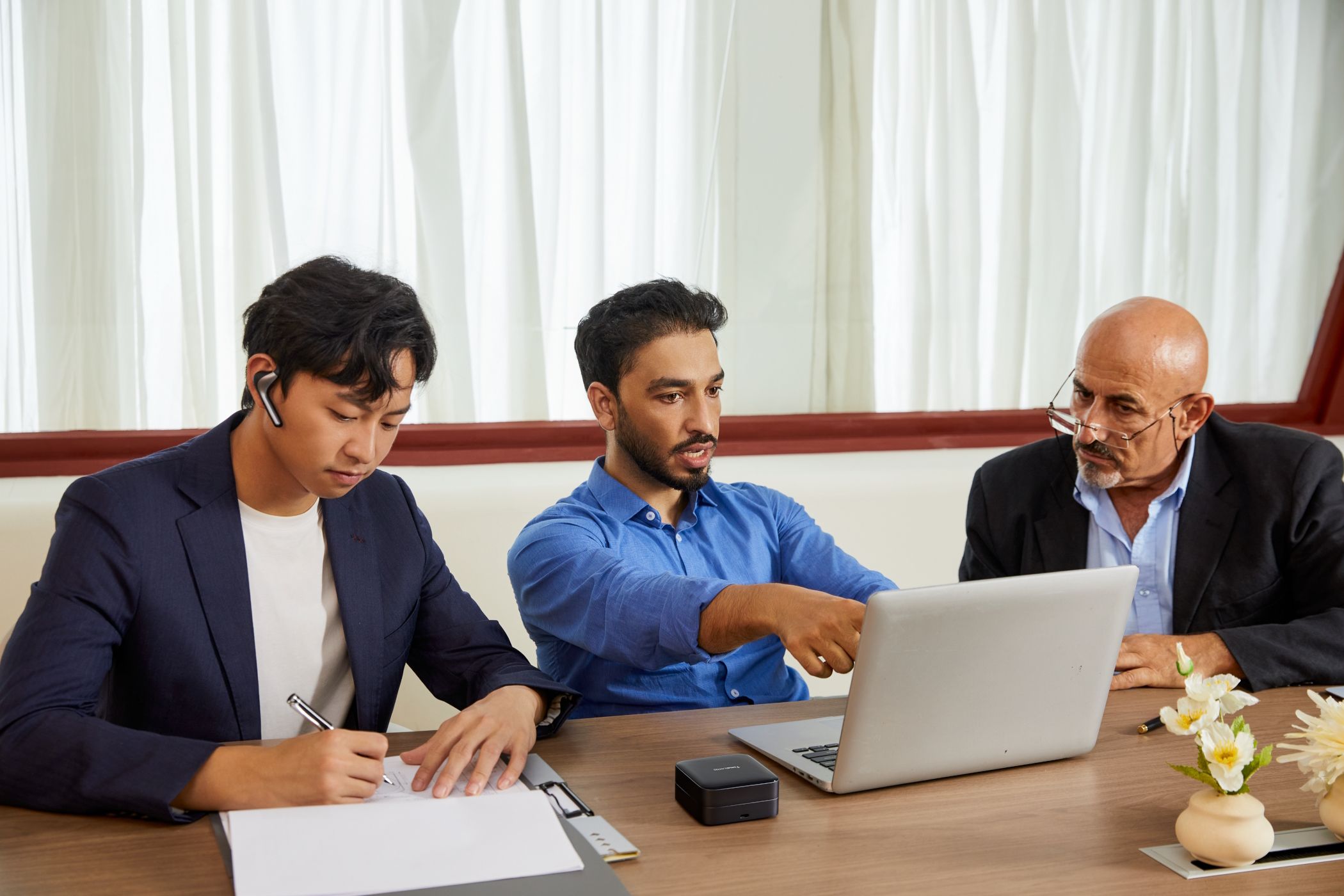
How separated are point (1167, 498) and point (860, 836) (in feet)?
4.13

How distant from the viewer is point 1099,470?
7.26 ft

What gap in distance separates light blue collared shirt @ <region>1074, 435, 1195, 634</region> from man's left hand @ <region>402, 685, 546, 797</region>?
1233mm

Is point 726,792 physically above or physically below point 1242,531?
below

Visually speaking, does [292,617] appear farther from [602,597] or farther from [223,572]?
[602,597]

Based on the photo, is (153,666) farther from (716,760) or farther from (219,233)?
(219,233)

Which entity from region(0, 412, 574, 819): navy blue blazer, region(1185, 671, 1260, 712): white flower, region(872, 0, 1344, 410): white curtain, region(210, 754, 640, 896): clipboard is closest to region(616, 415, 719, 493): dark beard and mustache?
region(0, 412, 574, 819): navy blue blazer

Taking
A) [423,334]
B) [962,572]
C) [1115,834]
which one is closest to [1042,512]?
[962,572]

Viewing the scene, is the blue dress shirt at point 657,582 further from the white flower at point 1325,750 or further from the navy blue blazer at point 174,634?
the white flower at point 1325,750

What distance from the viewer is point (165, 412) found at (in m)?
2.87

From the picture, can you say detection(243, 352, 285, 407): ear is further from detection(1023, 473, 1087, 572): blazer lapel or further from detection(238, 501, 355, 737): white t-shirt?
detection(1023, 473, 1087, 572): blazer lapel

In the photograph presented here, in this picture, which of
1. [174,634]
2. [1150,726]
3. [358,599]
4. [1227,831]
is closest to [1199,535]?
[1150,726]

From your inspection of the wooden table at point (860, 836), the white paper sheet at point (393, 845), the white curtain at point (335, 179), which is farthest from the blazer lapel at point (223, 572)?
the white curtain at point (335, 179)

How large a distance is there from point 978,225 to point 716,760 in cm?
251

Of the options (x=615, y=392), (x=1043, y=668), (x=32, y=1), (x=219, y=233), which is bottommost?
(x=1043, y=668)
